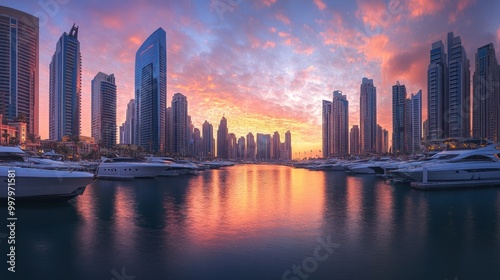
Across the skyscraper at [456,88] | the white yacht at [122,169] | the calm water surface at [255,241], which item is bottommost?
the calm water surface at [255,241]

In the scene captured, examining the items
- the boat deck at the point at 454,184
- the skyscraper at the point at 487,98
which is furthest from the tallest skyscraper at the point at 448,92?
the boat deck at the point at 454,184

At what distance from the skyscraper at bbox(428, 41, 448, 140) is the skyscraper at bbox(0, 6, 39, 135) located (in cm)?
23884

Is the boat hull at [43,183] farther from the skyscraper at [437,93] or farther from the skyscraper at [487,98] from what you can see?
the skyscraper at [487,98]

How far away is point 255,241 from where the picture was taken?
16.6 metres

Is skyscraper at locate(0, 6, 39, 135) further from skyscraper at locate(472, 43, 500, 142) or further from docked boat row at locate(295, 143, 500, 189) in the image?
skyscraper at locate(472, 43, 500, 142)

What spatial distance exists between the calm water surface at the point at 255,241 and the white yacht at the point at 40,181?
4.22 ft

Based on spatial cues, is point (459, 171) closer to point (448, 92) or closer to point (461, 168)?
point (461, 168)

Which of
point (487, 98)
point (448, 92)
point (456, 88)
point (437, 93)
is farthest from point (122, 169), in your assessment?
point (487, 98)

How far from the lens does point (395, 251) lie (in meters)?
14.8

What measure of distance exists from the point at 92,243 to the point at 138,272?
562 centimetres

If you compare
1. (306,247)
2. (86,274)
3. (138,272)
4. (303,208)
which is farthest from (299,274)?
(303,208)

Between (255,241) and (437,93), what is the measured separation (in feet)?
540

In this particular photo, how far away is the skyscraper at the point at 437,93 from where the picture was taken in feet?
478

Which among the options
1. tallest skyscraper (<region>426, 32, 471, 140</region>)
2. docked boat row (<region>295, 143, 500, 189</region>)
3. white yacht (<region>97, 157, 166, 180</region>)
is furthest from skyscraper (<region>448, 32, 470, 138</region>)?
white yacht (<region>97, 157, 166, 180</region>)
